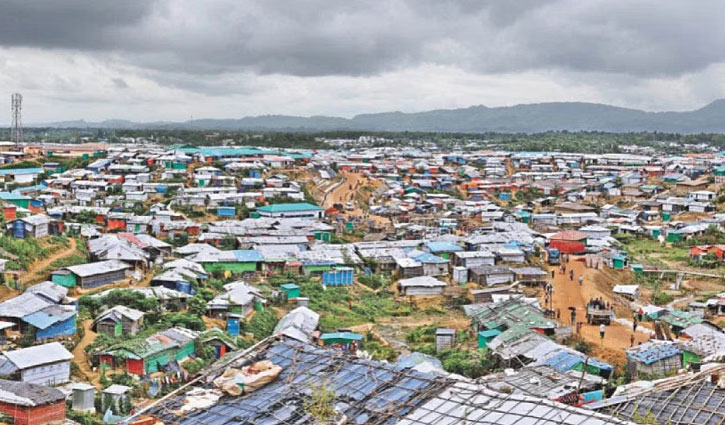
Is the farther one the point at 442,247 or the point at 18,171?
the point at 18,171

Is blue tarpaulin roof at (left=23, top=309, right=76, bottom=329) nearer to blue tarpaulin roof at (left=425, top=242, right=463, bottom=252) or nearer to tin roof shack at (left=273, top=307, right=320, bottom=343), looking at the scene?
tin roof shack at (left=273, top=307, right=320, bottom=343)

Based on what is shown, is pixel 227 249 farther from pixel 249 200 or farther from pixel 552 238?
pixel 552 238

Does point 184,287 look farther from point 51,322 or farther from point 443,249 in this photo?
point 443,249

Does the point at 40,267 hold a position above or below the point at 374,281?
above

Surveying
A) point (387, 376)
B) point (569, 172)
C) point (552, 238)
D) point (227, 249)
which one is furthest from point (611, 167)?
point (387, 376)

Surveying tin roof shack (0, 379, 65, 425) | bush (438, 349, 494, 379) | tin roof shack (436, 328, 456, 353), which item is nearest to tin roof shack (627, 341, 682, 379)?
bush (438, 349, 494, 379)

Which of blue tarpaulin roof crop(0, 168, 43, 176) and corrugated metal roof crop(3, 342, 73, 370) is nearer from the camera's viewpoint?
corrugated metal roof crop(3, 342, 73, 370)

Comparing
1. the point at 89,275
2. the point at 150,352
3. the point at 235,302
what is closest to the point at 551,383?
the point at 150,352
